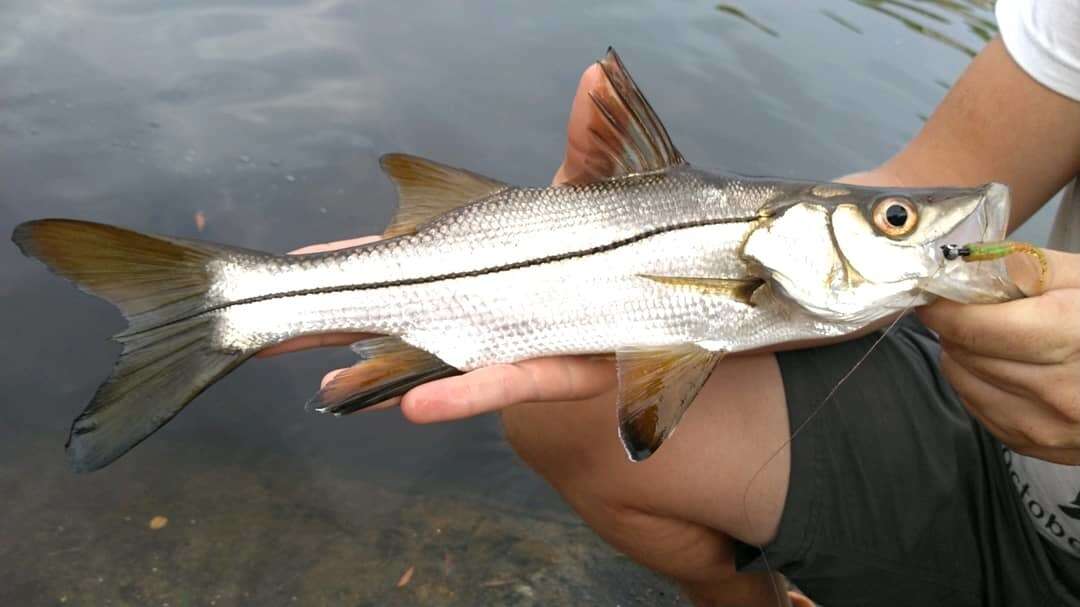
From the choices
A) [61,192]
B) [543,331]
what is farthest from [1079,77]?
[61,192]

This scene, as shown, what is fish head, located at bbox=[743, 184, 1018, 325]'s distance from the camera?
5.79 ft

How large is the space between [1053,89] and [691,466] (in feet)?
5.20

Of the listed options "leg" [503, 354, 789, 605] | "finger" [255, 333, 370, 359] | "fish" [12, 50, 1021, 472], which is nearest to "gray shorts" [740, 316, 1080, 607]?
"leg" [503, 354, 789, 605]

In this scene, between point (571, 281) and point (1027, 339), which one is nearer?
point (1027, 339)

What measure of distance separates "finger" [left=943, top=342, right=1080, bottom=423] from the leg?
0.75m

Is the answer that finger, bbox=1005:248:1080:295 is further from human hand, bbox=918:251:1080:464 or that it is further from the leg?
the leg

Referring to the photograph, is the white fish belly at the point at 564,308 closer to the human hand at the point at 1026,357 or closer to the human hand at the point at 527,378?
the human hand at the point at 527,378

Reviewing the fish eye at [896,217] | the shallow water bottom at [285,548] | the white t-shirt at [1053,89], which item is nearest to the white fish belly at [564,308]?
the fish eye at [896,217]

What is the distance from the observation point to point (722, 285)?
1912 millimetres

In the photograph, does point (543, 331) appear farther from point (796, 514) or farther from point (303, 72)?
point (303, 72)

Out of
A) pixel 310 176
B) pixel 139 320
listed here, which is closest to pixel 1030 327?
pixel 139 320

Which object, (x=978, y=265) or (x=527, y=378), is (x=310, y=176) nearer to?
(x=527, y=378)

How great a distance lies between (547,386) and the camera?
188 centimetres

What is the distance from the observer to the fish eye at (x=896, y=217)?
181cm
